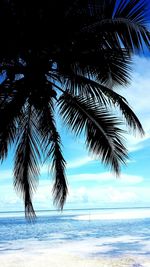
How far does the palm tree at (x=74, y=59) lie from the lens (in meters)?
6.54

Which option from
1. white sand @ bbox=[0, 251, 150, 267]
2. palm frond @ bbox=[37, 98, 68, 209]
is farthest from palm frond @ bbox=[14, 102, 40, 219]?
white sand @ bbox=[0, 251, 150, 267]

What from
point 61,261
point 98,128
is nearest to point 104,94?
point 98,128

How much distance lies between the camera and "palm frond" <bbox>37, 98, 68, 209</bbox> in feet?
26.5

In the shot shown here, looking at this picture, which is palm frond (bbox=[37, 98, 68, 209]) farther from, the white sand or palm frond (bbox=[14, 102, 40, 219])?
the white sand

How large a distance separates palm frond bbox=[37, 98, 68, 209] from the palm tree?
74 mm

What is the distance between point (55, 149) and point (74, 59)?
7.47 ft

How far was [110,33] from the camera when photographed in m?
6.64

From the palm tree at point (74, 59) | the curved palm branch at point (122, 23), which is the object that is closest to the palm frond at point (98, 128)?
the palm tree at point (74, 59)

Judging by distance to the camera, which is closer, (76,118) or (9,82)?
(9,82)

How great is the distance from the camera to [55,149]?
8422 millimetres

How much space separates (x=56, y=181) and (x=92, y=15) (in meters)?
3.75

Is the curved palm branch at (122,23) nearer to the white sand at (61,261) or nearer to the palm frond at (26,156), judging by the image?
the palm frond at (26,156)

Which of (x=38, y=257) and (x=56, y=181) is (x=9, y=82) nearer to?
(x=56, y=181)

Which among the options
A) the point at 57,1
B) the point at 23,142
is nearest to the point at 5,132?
the point at 23,142
